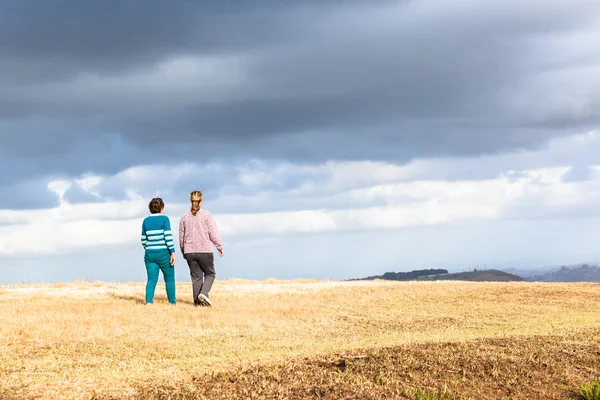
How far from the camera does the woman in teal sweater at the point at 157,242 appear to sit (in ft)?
61.4

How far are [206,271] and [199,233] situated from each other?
1.21m

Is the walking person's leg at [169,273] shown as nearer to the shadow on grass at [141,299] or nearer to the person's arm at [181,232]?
the shadow on grass at [141,299]

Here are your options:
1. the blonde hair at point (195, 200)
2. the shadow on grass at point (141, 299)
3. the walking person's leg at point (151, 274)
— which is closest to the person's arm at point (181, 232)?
the blonde hair at point (195, 200)

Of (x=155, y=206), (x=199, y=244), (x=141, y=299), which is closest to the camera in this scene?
(x=155, y=206)

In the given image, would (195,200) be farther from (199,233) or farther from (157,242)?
(157,242)

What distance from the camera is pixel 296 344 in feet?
46.2

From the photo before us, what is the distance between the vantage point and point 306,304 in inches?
851

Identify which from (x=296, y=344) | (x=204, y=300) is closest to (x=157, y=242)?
(x=204, y=300)

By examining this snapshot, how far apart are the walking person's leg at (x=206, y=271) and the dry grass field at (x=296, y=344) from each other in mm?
635

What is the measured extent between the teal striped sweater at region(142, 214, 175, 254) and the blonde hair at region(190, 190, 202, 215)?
90cm

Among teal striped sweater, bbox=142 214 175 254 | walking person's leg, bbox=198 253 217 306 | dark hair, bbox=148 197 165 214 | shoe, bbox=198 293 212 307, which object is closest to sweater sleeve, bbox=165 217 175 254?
teal striped sweater, bbox=142 214 175 254

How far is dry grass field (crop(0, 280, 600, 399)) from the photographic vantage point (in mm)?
8906

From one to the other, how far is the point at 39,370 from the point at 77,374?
0.87 metres

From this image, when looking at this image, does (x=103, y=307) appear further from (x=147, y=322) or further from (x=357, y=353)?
(x=357, y=353)
